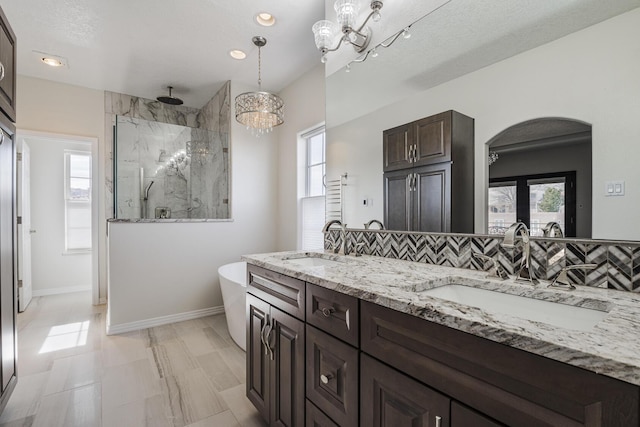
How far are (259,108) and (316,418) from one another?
8.31 feet

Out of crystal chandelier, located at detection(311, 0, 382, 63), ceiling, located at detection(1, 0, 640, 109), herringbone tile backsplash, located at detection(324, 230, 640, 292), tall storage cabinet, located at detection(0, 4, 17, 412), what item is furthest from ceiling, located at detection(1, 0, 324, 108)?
herringbone tile backsplash, located at detection(324, 230, 640, 292)

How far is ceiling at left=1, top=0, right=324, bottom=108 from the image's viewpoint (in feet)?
7.99

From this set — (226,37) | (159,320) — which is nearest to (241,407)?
(159,320)

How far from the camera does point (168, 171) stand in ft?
12.3

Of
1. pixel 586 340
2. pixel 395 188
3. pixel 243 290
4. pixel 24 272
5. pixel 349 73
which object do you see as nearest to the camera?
pixel 586 340

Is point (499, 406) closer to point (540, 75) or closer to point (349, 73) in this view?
point (540, 75)

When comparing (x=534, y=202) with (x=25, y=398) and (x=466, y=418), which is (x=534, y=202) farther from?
(x=25, y=398)

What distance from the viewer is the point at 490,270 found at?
1.23m

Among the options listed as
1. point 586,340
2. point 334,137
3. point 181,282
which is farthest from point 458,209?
point 181,282

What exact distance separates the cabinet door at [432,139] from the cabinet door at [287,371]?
3.34 feet

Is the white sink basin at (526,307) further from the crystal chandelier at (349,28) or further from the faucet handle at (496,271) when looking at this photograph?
the crystal chandelier at (349,28)

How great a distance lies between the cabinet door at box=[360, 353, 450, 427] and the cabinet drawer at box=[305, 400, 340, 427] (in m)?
0.23

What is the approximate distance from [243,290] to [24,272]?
3165 millimetres

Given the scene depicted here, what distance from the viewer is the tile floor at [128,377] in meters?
1.75
